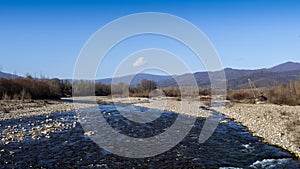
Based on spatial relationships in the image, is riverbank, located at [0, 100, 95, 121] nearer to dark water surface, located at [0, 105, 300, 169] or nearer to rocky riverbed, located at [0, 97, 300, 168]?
rocky riverbed, located at [0, 97, 300, 168]

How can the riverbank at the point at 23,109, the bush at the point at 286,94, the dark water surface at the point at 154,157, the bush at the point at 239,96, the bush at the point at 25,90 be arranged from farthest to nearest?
the bush at the point at 239,96, the bush at the point at 25,90, the bush at the point at 286,94, the riverbank at the point at 23,109, the dark water surface at the point at 154,157

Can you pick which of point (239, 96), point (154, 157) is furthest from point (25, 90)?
point (154, 157)

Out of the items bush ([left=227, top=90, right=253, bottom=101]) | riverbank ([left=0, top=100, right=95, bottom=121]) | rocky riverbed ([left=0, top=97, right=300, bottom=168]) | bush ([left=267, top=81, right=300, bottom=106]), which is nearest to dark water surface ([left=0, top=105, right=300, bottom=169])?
rocky riverbed ([left=0, top=97, right=300, bottom=168])

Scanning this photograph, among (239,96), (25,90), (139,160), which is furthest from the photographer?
(239,96)

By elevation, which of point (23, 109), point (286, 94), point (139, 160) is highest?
point (286, 94)

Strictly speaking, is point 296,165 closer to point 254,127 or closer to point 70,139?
point 254,127

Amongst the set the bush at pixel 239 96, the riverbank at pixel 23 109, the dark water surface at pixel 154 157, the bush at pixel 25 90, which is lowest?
the dark water surface at pixel 154 157

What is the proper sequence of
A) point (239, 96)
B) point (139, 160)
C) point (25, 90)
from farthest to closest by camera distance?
point (239, 96) < point (25, 90) < point (139, 160)

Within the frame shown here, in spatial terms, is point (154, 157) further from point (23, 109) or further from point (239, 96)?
point (239, 96)

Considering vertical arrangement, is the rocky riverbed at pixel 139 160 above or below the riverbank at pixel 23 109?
below

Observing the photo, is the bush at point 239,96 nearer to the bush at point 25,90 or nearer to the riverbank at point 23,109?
the riverbank at point 23,109

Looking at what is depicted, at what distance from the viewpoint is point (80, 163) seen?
9844 millimetres

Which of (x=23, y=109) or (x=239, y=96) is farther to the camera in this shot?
(x=239, y=96)

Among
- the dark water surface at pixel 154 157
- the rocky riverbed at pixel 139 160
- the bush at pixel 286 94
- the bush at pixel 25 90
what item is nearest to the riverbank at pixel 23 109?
the bush at pixel 25 90
